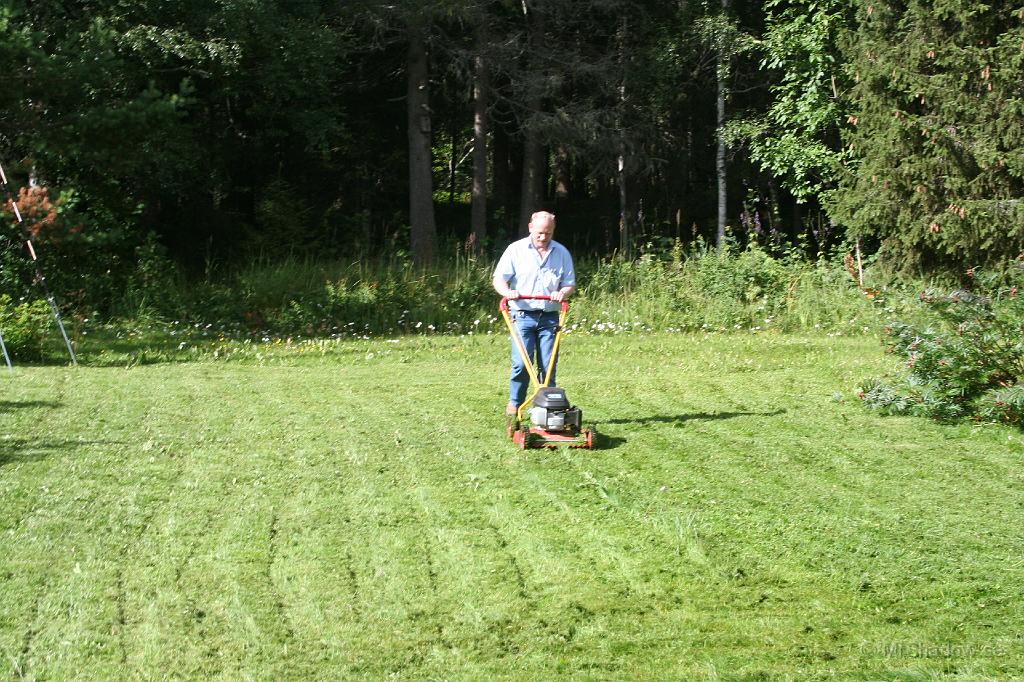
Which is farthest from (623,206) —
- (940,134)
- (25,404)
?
(25,404)

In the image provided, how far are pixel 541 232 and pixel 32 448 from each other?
13.6ft

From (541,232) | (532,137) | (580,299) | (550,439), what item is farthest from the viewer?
(532,137)

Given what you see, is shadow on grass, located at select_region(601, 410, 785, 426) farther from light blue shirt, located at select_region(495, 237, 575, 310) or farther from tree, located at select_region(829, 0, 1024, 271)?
tree, located at select_region(829, 0, 1024, 271)

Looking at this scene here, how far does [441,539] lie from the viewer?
6.44 meters

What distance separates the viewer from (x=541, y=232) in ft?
28.8

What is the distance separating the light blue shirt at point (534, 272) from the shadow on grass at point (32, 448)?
130 inches

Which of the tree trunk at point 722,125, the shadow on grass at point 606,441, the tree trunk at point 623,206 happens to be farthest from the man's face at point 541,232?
the tree trunk at point 623,206

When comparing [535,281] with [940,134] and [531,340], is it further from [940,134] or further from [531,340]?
[940,134]

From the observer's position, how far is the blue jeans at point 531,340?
29.3 feet

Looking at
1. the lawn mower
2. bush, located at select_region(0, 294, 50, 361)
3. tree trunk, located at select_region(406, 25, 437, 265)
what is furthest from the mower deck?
tree trunk, located at select_region(406, 25, 437, 265)

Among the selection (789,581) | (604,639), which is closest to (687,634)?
(604,639)

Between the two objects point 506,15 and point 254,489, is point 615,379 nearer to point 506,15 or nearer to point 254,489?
point 254,489

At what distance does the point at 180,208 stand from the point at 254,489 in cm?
1874

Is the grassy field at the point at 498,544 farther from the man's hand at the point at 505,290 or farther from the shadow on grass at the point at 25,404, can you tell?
the man's hand at the point at 505,290
